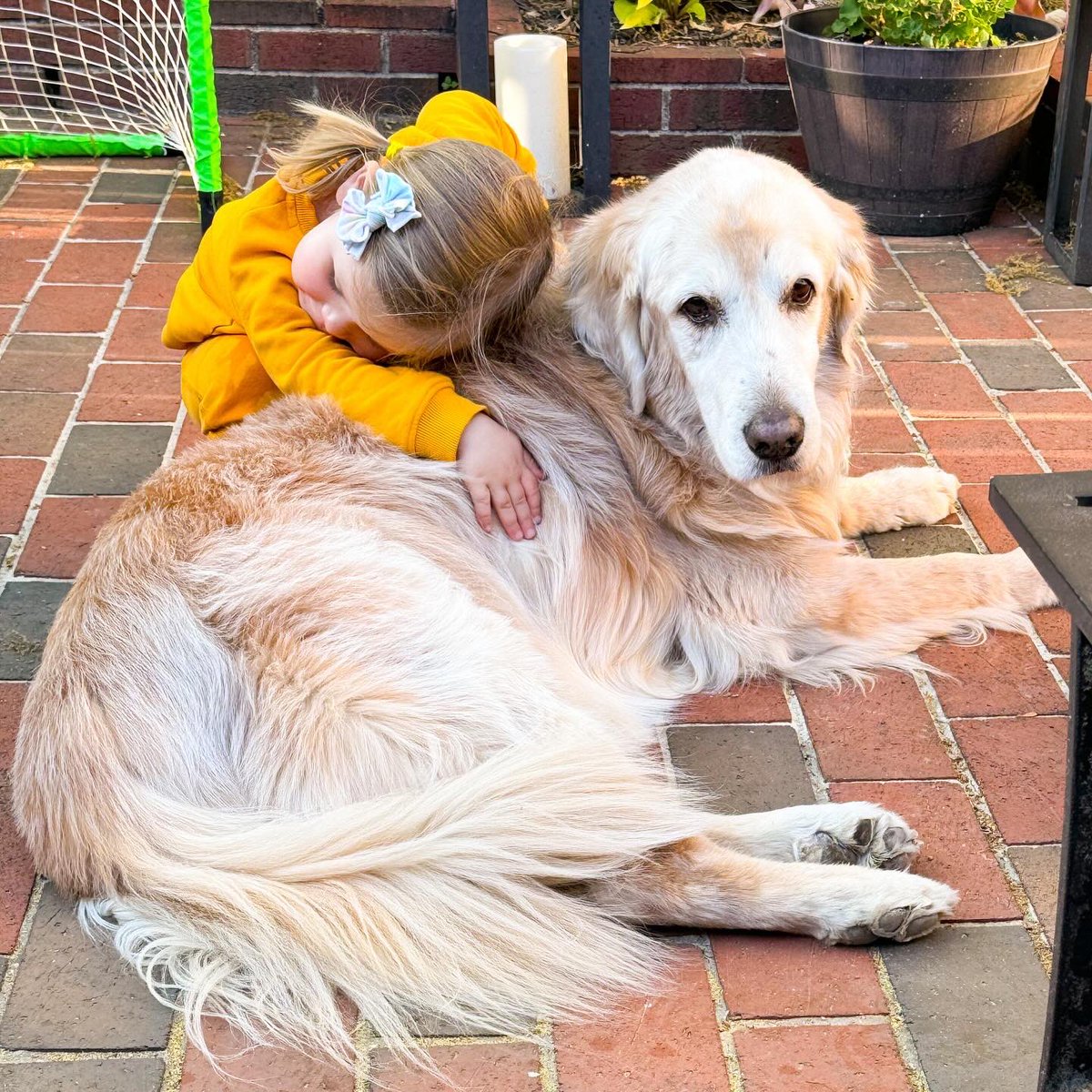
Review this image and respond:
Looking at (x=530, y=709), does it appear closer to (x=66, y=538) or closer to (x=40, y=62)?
(x=66, y=538)

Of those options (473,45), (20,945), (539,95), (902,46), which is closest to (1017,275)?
(902,46)

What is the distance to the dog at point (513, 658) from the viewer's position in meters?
1.98

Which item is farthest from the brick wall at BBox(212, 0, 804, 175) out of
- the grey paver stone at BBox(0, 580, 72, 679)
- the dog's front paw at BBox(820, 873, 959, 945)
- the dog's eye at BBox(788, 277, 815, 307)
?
the dog's front paw at BBox(820, 873, 959, 945)

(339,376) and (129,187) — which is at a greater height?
Result: (339,376)

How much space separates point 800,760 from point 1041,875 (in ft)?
1.61

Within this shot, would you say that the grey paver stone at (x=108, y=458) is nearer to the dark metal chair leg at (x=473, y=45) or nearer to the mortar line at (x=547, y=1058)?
the mortar line at (x=547, y=1058)

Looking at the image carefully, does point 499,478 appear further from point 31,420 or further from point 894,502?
point 31,420

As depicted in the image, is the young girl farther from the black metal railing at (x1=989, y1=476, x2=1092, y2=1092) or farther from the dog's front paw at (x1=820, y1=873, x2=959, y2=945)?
the black metal railing at (x1=989, y1=476, x2=1092, y2=1092)

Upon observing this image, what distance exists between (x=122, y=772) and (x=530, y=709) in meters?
0.67

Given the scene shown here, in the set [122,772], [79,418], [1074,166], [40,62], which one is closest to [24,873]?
[122,772]

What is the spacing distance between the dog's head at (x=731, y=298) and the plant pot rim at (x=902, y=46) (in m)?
2.05

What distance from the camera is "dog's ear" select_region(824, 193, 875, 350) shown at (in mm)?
2686

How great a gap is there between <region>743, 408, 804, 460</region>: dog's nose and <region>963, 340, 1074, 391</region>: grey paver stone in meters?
1.62

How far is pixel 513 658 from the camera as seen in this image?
2361 millimetres
